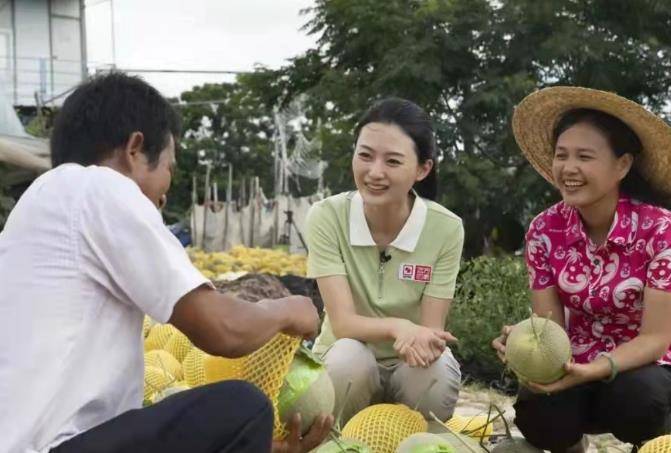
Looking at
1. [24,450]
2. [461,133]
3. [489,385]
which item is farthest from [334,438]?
[461,133]

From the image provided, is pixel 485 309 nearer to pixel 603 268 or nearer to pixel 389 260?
pixel 389 260

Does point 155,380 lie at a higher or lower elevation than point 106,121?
lower

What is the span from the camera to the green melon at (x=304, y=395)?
101 inches

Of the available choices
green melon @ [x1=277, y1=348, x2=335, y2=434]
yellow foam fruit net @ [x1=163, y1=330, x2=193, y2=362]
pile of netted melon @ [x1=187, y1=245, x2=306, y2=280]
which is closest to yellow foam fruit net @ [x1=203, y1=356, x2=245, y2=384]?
green melon @ [x1=277, y1=348, x2=335, y2=434]

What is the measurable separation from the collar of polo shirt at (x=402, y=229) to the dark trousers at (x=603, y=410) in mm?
746

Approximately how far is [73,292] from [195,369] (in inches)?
59.9

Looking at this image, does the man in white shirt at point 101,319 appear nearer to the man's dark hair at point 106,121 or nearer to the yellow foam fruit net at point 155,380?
the man's dark hair at point 106,121

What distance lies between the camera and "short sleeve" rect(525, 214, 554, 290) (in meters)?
3.36

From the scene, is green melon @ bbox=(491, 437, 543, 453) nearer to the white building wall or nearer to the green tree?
the green tree

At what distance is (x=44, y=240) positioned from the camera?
2.01 metres

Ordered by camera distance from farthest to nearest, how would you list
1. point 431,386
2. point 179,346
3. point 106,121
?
1. point 179,346
2. point 431,386
3. point 106,121

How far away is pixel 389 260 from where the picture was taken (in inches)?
143

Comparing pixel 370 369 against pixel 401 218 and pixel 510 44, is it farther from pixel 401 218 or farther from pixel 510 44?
pixel 510 44

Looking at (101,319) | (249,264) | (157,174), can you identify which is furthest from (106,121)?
(249,264)
